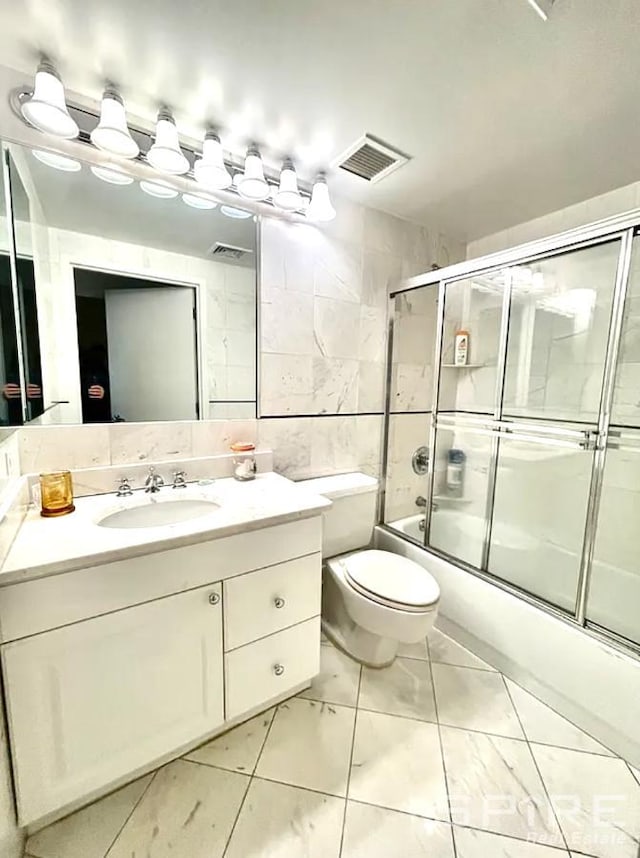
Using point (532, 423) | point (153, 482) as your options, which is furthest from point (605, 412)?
point (153, 482)

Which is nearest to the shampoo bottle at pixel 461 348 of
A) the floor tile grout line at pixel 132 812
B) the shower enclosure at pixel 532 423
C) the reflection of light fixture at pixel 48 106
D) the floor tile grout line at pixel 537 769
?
the shower enclosure at pixel 532 423

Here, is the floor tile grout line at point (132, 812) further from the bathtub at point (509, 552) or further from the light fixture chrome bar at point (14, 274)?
the bathtub at point (509, 552)

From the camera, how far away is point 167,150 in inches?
49.0

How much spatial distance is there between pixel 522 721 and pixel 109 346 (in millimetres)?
2040

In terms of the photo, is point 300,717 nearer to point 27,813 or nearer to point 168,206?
point 27,813

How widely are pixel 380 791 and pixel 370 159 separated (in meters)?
2.22

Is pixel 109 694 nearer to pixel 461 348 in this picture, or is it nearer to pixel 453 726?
pixel 453 726

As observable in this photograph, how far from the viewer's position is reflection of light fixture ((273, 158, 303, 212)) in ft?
4.83

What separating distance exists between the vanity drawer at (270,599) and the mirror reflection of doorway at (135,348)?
2.36 feet

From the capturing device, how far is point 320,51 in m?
1.00

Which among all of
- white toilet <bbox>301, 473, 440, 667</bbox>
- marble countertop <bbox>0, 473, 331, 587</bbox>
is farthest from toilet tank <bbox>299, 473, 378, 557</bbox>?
marble countertop <bbox>0, 473, 331, 587</bbox>

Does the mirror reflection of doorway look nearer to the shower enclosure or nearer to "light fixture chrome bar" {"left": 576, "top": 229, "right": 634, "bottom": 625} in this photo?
the shower enclosure

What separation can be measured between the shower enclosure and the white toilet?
1.25 ft

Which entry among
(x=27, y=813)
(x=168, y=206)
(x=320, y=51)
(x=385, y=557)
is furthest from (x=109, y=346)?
(x=385, y=557)
